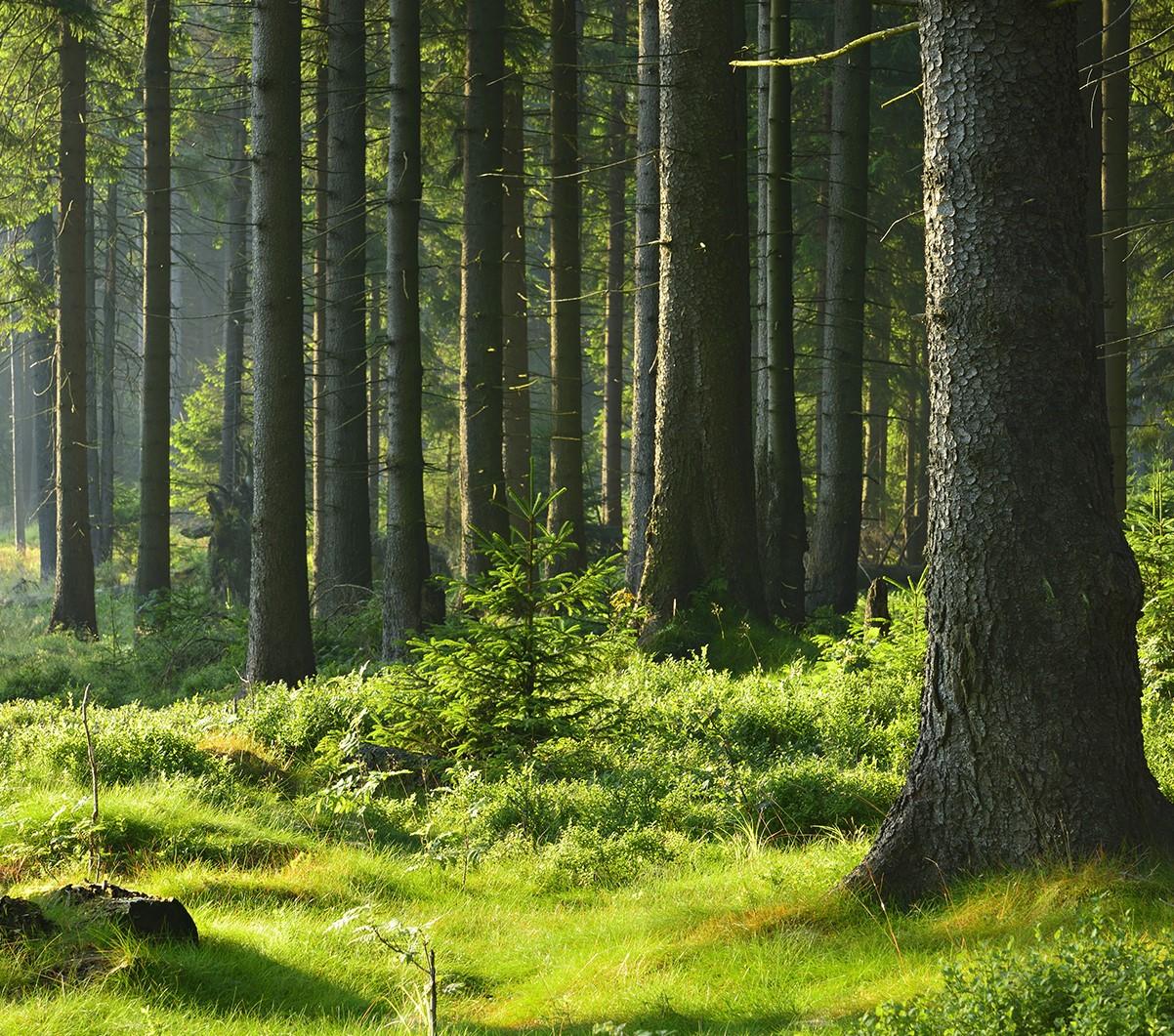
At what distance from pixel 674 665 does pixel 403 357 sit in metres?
4.71

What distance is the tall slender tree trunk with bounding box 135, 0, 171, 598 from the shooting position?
18609 mm

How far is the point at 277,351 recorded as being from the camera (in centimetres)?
1188

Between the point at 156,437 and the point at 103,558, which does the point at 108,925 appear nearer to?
the point at 156,437

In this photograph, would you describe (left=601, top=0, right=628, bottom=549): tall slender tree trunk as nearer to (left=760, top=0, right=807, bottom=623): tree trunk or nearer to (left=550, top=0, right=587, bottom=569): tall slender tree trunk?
(left=550, top=0, right=587, bottom=569): tall slender tree trunk

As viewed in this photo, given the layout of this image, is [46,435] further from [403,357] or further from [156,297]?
[403,357]

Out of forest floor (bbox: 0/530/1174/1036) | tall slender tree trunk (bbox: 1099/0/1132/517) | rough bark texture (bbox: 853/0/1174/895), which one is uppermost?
tall slender tree trunk (bbox: 1099/0/1132/517)

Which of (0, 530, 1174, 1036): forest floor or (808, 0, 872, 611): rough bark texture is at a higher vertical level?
(808, 0, 872, 611): rough bark texture

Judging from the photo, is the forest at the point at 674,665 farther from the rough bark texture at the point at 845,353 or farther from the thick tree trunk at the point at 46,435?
the thick tree trunk at the point at 46,435

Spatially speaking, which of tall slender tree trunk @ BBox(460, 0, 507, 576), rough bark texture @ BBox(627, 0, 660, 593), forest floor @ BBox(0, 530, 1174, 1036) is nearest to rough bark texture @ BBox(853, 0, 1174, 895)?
forest floor @ BBox(0, 530, 1174, 1036)

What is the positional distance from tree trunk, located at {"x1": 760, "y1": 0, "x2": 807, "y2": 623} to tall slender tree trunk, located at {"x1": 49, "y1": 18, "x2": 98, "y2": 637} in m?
11.2

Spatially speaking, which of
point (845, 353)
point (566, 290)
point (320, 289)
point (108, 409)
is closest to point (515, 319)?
point (566, 290)


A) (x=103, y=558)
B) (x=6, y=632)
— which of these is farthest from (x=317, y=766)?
(x=103, y=558)

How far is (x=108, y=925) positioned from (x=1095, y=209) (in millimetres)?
11845

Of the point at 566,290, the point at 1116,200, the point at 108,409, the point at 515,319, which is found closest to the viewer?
the point at 1116,200
